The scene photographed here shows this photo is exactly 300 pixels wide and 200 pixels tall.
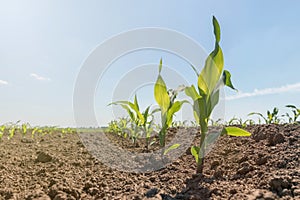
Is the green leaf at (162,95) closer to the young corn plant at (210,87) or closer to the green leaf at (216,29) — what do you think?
the young corn plant at (210,87)

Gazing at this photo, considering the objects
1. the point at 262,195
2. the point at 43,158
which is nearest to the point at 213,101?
the point at 262,195

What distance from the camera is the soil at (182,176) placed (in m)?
1.36

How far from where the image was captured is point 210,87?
5.61 ft

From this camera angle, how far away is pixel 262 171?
1.51 m

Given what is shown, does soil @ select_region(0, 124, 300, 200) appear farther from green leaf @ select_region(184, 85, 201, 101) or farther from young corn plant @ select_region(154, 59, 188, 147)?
green leaf @ select_region(184, 85, 201, 101)

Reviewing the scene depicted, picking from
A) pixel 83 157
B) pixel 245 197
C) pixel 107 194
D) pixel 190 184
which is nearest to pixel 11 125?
pixel 83 157

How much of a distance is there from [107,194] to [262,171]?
0.95 metres

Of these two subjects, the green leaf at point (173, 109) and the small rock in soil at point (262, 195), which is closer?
the small rock in soil at point (262, 195)

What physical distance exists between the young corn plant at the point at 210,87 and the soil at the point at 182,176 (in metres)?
0.21

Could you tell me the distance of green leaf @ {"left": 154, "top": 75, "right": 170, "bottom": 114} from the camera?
221cm

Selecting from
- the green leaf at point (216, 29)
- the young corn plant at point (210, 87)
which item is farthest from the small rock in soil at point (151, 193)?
the green leaf at point (216, 29)

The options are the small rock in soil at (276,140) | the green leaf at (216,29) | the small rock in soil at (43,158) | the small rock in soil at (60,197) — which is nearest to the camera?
the small rock in soil at (60,197)

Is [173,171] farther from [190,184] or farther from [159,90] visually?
[159,90]

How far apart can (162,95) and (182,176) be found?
71 centimetres
